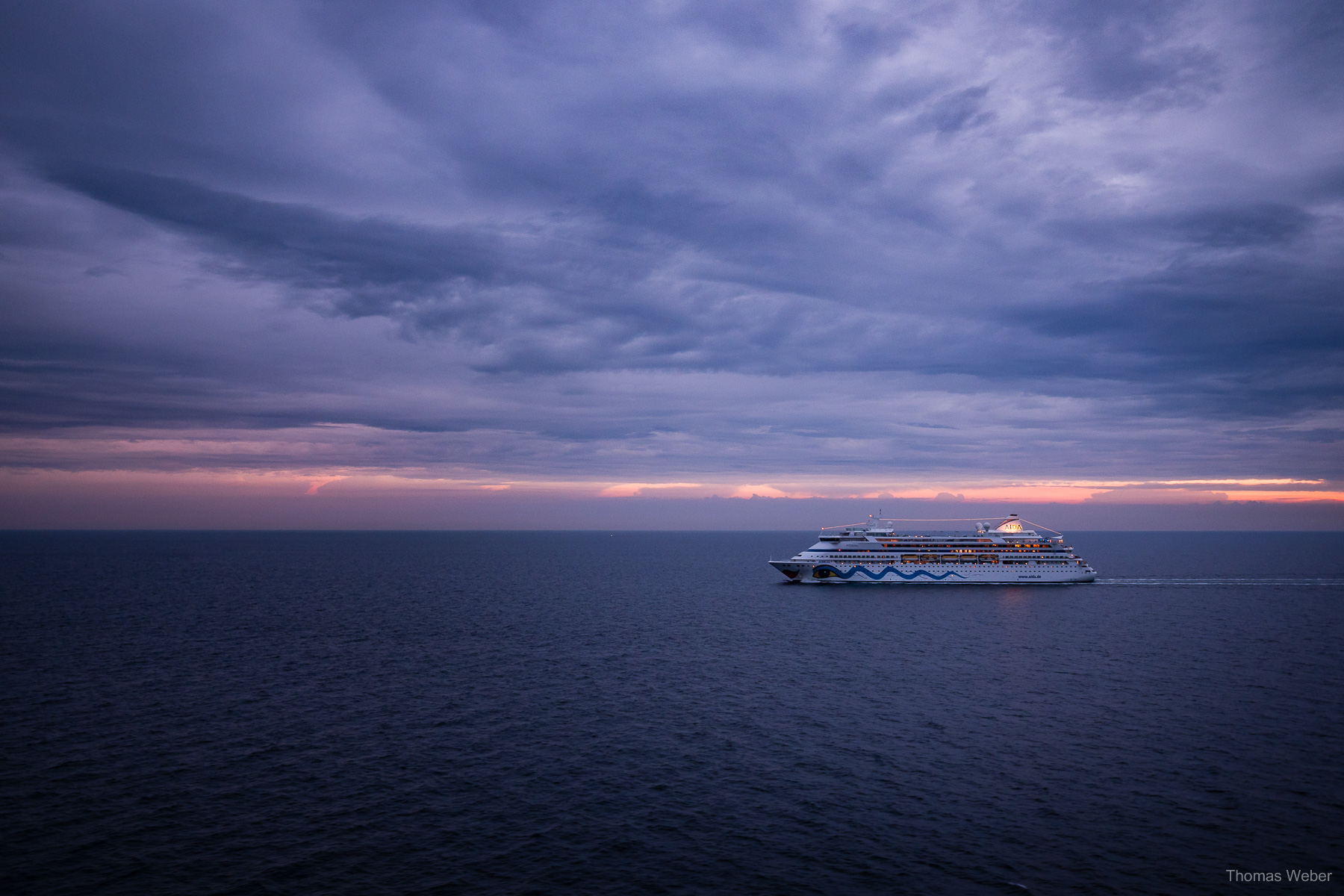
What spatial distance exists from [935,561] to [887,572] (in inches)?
435

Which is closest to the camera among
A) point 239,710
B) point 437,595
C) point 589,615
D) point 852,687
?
point 239,710

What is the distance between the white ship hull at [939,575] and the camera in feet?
488

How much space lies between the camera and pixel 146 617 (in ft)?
328

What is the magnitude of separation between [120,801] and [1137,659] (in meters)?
85.8

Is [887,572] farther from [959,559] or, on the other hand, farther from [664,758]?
[664,758]

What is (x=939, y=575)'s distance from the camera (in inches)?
5940

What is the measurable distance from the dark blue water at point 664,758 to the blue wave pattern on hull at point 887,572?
53.1m

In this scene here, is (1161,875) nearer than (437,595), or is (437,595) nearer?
(1161,875)

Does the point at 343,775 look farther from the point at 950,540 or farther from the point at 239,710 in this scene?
the point at 950,540

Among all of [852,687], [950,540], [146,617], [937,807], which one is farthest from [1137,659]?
[146,617]
